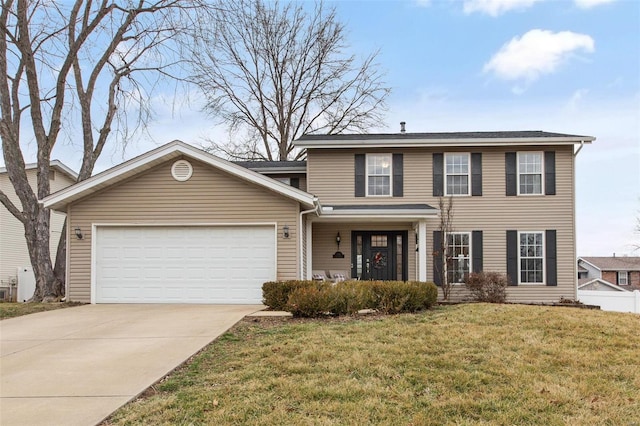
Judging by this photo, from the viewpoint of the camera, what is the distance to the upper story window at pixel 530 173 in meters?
15.6

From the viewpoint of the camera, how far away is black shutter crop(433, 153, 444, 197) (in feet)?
51.5

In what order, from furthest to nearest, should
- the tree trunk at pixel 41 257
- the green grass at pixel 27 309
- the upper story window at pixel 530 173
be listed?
1. the upper story window at pixel 530 173
2. the tree trunk at pixel 41 257
3. the green grass at pixel 27 309

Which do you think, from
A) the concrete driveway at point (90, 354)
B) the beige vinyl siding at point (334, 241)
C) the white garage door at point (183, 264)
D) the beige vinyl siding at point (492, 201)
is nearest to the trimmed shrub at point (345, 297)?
the concrete driveway at point (90, 354)

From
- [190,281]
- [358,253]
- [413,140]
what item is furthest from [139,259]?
[413,140]

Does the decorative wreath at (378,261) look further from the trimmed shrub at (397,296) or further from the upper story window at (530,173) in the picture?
the trimmed shrub at (397,296)

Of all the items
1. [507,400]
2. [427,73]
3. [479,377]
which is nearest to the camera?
[507,400]

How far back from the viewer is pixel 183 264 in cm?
1262

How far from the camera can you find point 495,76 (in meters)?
18.9

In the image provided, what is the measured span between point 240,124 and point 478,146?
588 inches

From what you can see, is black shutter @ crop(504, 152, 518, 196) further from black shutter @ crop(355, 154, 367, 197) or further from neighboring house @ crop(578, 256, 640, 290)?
neighboring house @ crop(578, 256, 640, 290)

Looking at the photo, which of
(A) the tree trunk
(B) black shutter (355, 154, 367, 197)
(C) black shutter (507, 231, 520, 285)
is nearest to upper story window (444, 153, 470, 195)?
(C) black shutter (507, 231, 520, 285)

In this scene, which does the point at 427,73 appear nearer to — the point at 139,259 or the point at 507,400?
the point at 139,259

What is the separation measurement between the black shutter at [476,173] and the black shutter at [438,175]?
890 mm

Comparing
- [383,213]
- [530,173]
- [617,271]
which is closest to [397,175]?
[383,213]
